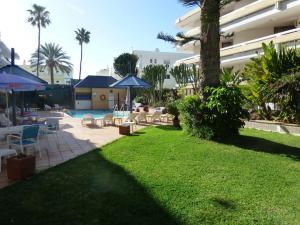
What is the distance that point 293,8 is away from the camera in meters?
21.5

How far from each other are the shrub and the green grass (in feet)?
4.37

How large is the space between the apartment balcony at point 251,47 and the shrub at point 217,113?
1210 centimetres

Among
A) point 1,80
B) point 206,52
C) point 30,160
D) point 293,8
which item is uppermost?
point 293,8

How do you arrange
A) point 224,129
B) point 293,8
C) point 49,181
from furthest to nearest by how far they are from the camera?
1. point 293,8
2. point 224,129
3. point 49,181

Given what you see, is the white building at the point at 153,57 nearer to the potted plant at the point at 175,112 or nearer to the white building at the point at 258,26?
the white building at the point at 258,26

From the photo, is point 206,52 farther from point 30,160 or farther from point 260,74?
point 30,160

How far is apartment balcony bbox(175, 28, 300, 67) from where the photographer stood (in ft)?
67.9

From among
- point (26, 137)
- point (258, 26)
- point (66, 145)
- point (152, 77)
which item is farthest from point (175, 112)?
point (258, 26)

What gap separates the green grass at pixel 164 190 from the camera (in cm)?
465

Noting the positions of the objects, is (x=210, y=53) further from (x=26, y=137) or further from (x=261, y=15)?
(x=261, y=15)

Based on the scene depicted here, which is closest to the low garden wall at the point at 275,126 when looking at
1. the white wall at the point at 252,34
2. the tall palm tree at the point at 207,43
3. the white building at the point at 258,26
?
the tall palm tree at the point at 207,43

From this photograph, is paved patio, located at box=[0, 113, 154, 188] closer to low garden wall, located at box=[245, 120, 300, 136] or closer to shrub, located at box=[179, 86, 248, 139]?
shrub, located at box=[179, 86, 248, 139]

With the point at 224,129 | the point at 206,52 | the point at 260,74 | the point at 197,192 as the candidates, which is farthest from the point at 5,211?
the point at 260,74

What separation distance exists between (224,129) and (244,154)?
1819mm
